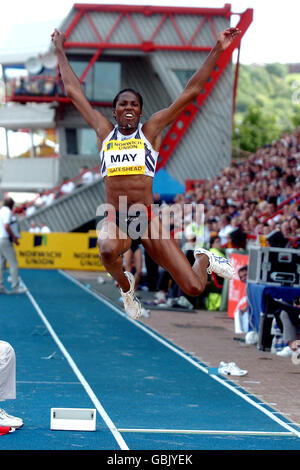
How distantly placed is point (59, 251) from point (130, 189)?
2122 cm

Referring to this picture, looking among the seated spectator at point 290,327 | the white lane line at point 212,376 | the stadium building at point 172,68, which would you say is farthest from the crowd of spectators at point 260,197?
the stadium building at point 172,68

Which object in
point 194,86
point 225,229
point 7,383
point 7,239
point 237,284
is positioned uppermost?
point 194,86

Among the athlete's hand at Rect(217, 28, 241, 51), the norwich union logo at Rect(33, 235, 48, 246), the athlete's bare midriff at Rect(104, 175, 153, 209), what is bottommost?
the norwich union logo at Rect(33, 235, 48, 246)

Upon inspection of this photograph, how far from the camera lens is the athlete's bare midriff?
7188 millimetres

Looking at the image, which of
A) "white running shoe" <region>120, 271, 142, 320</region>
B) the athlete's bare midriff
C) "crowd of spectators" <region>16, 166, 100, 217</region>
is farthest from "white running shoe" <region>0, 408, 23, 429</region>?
"crowd of spectators" <region>16, 166, 100, 217</region>

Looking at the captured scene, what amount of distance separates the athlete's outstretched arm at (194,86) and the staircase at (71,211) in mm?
24599

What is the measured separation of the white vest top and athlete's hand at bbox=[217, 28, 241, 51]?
0.99 metres

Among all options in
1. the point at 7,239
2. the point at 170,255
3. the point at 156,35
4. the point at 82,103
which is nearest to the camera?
the point at 170,255

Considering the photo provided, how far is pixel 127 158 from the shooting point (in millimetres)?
7125

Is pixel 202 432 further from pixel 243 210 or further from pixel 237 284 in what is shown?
pixel 243 210

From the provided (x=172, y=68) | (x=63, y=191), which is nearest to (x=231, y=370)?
(x=172, y=68)

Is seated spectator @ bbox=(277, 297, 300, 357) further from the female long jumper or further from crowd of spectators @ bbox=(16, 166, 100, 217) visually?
crowd of spectators @ bbox=(16, 166, 100, 217)
